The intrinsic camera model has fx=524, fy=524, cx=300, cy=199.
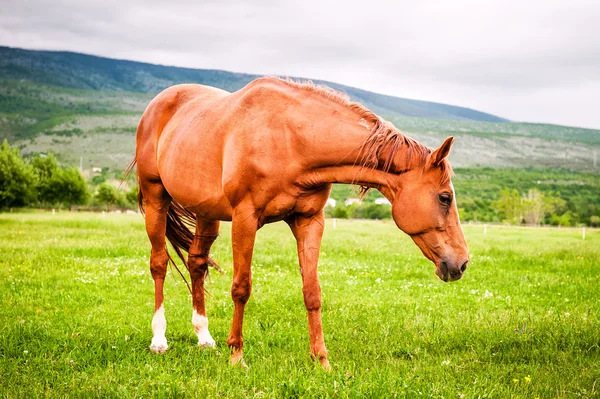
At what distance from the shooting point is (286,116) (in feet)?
18.4

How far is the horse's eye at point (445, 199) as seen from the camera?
517 centimetres

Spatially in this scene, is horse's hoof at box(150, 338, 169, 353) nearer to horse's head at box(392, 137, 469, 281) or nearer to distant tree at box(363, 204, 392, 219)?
horse's head at box(392, 137, 469, 281)

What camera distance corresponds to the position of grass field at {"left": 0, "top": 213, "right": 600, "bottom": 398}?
4.98 m

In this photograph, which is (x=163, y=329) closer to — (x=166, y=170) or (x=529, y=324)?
(x=166, y=170)

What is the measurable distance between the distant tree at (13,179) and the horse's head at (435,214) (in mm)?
70909

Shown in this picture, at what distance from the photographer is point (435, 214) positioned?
5.19 meters

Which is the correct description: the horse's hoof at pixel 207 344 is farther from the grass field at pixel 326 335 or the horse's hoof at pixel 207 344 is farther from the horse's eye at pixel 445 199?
the horse's eye at pixel 445 199

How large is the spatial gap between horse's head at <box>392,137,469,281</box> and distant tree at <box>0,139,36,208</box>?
70.9 m

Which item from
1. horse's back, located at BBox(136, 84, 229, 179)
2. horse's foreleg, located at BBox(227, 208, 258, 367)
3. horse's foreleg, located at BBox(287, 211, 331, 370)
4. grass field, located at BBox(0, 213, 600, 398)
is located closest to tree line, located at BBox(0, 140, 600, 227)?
grass field, located at BBox(0, 213, 600, 398)

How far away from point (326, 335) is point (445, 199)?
9.52 feet

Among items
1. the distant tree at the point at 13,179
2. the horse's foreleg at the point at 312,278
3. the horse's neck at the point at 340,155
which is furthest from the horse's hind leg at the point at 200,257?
the distant tree at the point at 13,179

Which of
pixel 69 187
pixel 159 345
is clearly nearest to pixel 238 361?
pixel 159 345

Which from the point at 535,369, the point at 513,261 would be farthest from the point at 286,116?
the point at 513,261

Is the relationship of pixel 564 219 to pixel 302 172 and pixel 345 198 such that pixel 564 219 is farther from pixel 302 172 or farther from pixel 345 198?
pixel 302 172
